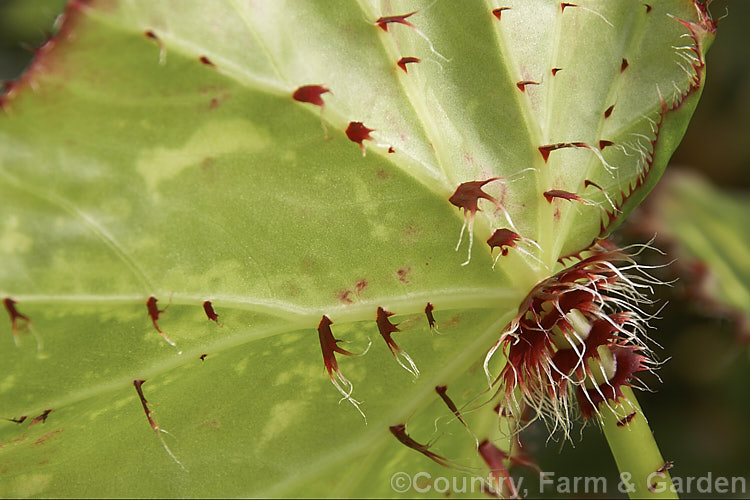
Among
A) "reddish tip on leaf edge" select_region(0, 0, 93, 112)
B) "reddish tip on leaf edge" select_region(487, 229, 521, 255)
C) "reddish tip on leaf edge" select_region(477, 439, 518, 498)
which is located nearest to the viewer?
"reddish tip on leaf edge" select_region(0, 0, 93, 112)

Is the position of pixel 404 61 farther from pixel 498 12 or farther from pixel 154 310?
pixel 154 310

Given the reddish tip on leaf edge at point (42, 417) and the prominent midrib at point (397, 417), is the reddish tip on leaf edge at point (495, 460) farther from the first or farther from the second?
the reddish tip on leaf edge at point (42, 417)

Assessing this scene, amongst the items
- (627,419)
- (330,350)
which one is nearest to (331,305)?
(330,350)

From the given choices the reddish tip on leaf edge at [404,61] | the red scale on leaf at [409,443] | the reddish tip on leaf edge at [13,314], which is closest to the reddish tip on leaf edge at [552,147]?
the reddish tip on leaf edge at [404,61]

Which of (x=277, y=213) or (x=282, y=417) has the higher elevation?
(x=277, y=213)

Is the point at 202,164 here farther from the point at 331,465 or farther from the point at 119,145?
the point at 331,465

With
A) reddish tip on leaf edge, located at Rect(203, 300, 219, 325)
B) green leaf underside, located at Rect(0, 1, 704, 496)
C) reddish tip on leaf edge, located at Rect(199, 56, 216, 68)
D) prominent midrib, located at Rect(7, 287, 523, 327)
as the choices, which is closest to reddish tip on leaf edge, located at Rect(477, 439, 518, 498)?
green leaf underside, located at Rect(0, 1, 704, 496)

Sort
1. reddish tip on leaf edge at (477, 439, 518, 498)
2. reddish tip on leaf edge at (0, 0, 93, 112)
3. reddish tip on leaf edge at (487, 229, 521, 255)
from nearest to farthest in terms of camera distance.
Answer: reddish tip on leaf edge at (0, 0, 93, 112)
reddish tip on leaf edge at (487, 229, 521, 255)
reddish tip on leaf edge at (477, 439, 518, 498)

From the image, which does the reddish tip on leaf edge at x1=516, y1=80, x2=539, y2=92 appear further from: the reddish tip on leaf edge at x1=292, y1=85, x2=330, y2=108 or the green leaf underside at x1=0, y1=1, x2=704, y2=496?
the reddish tip on leaf edge at x1=292, y1=85, x2=330, y2=108
